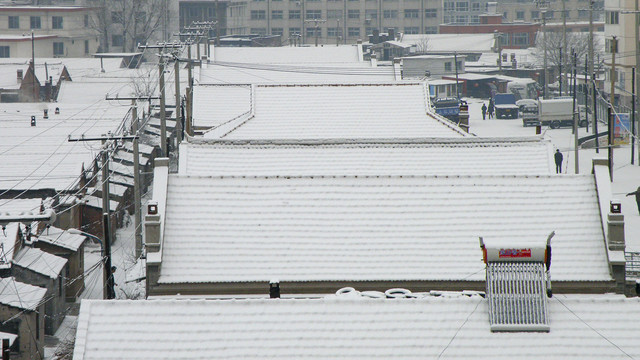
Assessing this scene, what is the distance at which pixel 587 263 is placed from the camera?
23.5m

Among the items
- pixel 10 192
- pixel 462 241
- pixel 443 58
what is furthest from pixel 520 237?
pixel 443 58

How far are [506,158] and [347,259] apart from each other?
31.8ft

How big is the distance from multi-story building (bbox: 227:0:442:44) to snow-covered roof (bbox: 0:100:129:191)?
68.3 metres

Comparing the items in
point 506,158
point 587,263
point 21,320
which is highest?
point 506,158

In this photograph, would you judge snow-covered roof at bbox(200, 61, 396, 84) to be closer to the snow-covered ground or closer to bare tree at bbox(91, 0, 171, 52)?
the snow-covered ground

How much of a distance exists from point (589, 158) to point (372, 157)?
1174 inches

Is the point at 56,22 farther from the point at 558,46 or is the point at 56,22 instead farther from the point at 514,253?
the point at 514,253

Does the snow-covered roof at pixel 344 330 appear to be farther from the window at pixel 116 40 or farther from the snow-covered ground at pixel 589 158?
the window at pixel 116 40

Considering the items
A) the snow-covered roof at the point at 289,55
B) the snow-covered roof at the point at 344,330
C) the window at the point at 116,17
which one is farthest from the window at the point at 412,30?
the snow-covered roof at the point at 344,330

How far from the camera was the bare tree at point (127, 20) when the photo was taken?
5226 inches

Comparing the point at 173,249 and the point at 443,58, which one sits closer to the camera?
the point at 173,249

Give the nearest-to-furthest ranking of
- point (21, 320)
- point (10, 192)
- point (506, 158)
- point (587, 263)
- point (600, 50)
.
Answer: point (587, 263), point (21, 320), point (506, 158), point (10, 192), point (600, 50)

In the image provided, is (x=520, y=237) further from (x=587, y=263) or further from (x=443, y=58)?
(x=443, y=58)

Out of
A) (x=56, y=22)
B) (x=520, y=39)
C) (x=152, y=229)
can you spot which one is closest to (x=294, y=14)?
(x=520, y=39)
